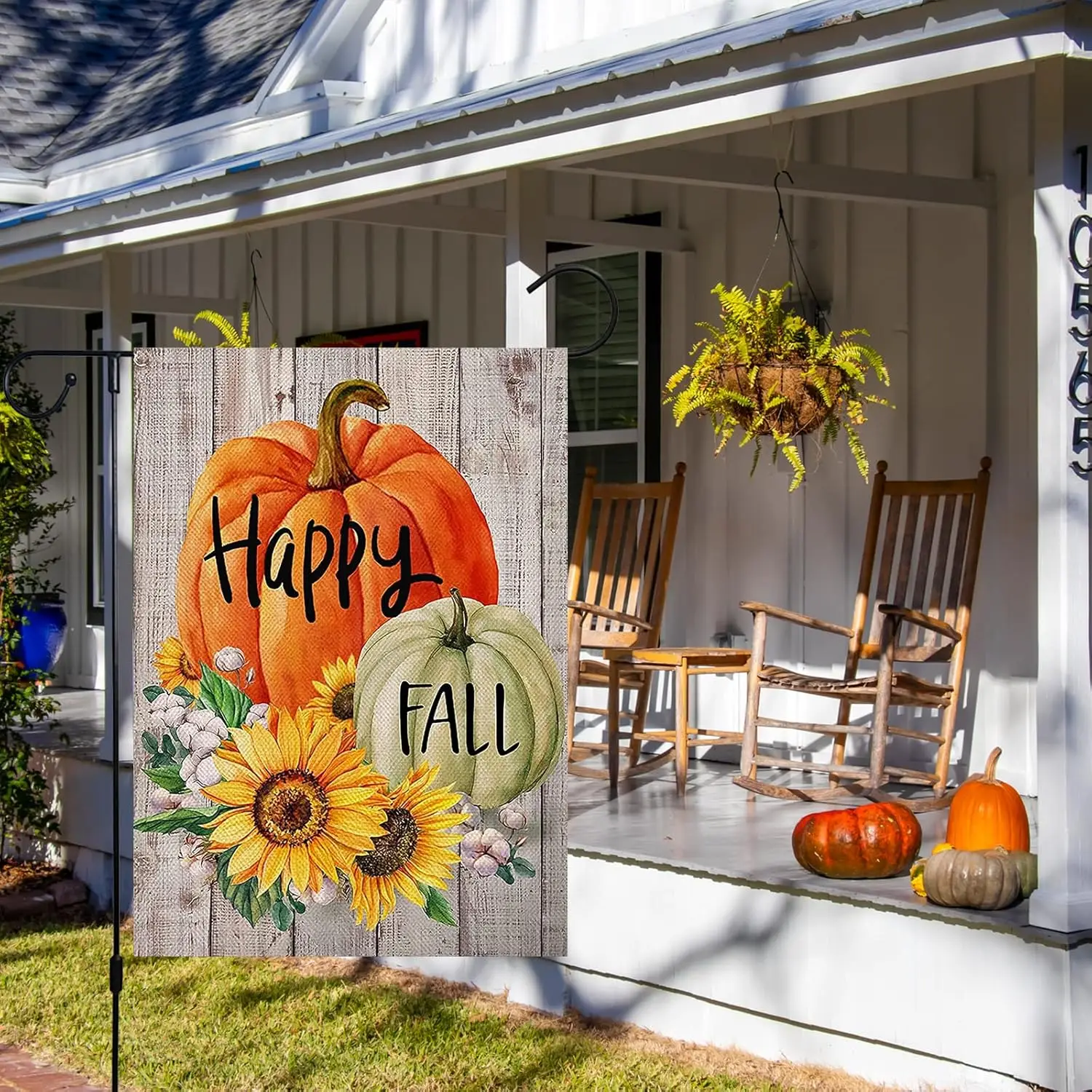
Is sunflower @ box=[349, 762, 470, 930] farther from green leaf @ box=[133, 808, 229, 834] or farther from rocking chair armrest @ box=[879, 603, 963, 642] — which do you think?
rocking chair armrest @ box=[879, 603, 963, 642]

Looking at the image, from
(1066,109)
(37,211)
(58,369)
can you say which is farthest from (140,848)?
(58,369)

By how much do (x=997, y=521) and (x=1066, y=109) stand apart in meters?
2.46

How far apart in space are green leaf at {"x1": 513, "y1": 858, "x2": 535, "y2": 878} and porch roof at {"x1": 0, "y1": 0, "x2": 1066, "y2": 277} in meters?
1.97

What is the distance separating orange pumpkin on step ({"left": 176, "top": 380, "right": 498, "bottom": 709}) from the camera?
3301 mm

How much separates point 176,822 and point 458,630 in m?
0.63

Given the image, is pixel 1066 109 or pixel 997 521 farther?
pixel 997 521

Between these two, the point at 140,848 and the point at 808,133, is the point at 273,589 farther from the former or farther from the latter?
the point at 808,133

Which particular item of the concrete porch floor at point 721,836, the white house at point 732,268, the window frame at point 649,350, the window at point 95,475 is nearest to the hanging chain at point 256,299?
the white house at point 732,268

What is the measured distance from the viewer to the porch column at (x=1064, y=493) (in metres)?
3.92

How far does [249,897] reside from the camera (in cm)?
328

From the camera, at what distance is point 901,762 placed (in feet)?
21.4

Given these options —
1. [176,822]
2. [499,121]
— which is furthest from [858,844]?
[499,121]

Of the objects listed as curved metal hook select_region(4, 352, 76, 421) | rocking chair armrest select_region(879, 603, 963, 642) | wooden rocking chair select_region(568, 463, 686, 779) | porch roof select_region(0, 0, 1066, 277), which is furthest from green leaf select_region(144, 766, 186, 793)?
wooden rocking chair select_region(568, 463, 686, 779)

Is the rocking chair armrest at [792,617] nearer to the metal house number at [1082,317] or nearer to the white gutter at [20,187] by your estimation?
the metal house number at [1082,317]
